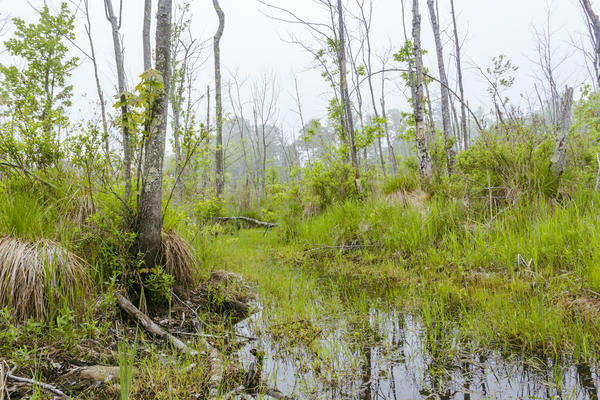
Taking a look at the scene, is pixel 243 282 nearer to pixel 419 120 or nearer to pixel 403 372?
pixel 403 372

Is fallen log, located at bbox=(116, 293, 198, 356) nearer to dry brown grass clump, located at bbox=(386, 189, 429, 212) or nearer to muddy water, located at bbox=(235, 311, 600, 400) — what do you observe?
muddy water, located at bbox=(235, 311, 600, 400)

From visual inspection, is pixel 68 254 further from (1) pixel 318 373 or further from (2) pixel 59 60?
(2) pixel 59 60

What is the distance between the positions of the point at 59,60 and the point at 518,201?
14.8 metres

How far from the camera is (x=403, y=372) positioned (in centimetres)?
208

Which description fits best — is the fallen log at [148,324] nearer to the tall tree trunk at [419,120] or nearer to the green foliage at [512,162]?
the green foliage at [512,162]

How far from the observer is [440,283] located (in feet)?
12.0

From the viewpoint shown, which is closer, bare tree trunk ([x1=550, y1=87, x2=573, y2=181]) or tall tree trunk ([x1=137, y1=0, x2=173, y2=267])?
tall tree trunk ([x1=137, y1=0, x2=173, y2=267])

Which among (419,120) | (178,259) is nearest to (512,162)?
(419,120)

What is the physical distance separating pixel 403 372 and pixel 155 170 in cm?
268

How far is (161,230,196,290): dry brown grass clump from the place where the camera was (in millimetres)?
3150

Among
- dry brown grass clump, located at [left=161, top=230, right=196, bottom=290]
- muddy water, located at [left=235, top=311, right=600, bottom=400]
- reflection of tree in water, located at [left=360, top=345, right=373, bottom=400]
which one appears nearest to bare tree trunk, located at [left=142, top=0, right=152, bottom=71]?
dry brown grass clump, located at [left=161, top=230, right=196, bottom=290]

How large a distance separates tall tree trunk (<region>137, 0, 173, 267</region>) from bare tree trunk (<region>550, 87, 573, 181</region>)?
5150 millimetres

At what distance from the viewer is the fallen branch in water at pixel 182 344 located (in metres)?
1.94

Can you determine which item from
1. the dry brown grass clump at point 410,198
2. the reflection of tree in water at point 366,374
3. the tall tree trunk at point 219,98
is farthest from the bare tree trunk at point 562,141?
the tall tree trunk at point 219,98
